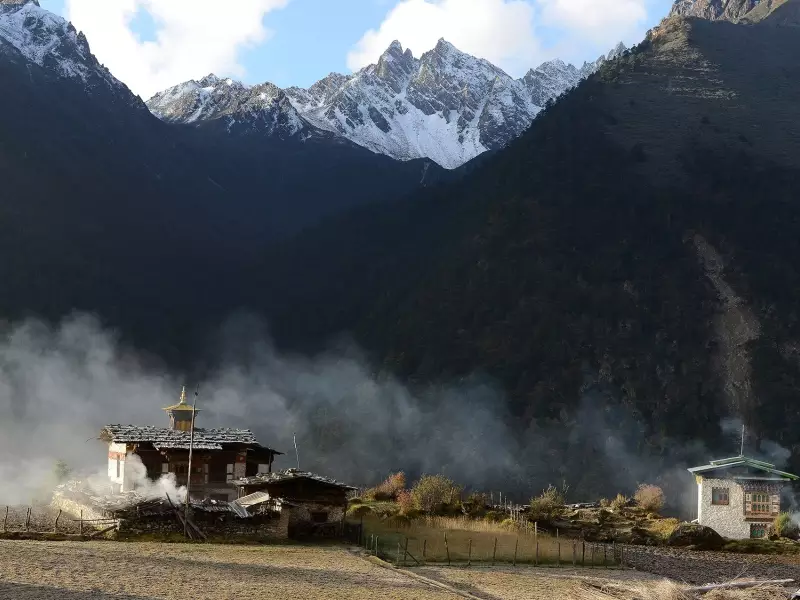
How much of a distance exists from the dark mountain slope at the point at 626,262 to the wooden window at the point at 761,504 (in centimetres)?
3039

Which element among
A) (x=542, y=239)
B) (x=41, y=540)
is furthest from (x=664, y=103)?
(x=41, y=540)

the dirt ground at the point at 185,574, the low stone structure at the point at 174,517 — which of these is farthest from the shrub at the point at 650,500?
the dirt ground at the point at 185,574

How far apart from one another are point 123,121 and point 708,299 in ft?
392

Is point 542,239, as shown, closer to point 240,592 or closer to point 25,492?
point 25,492

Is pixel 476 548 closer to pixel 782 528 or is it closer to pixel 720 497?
pixel 720 497

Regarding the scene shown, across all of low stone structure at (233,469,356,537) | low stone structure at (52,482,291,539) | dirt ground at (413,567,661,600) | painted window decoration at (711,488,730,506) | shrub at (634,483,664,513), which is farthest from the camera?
shrub at (634,483,664,513)

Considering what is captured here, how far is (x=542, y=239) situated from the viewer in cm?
12462

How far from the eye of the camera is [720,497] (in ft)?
194

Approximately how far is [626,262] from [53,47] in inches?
4930

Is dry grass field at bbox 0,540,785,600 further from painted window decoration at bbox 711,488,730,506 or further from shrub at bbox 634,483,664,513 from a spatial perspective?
shrub at bbox 634,483,664,513

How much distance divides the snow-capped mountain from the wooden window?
158059 millimetres

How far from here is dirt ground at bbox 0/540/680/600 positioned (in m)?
27.5

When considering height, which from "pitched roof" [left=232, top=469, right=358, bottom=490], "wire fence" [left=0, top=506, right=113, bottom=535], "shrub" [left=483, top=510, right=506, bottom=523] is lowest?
"wire fence" [left=0, top=506, right=113, bottom=535]

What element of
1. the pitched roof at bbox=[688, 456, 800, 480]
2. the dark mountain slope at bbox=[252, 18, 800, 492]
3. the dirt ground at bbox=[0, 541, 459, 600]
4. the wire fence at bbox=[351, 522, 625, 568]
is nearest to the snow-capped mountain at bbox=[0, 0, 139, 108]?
the dark mountain slope at bbox=[252, 18, 800, 492]
